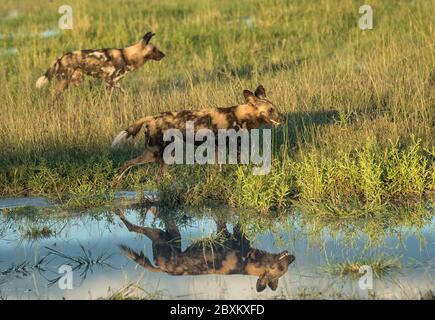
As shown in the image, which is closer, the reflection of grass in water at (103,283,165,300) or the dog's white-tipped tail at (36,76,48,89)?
the reflection of grass in water at (103,283,165,300)

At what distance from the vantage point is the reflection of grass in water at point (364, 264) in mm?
4320

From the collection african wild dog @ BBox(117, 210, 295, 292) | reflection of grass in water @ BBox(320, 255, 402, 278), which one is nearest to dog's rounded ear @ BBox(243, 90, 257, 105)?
african wild dog @ BBox(117, 210, 295, 292)

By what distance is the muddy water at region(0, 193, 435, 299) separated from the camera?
4148 millimetres

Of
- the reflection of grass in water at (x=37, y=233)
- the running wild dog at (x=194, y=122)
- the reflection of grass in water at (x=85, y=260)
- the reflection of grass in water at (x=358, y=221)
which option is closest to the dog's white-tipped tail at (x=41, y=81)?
the running wild dog at (x=194, y=122)

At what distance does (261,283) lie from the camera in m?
4.25

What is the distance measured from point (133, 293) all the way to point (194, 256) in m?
0.71

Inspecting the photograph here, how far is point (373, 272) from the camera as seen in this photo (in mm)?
4312

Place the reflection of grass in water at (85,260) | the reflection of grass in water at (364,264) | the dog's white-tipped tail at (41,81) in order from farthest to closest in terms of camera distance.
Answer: the dog's white-tipped tail at (41,81) < the reflection of grass in water at (85,260) < the reflection of grass in water at (364,264)

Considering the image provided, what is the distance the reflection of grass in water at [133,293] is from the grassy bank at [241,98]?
1.60 metres

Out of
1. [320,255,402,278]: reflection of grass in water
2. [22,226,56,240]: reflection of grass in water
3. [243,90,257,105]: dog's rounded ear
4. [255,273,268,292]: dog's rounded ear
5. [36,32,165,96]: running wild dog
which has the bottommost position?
[22,226,56,240]: reflection of grass in water

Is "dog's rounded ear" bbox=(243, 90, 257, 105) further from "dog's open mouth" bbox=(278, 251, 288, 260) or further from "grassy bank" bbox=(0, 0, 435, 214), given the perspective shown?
"dog's open mouth" bbox=(278, 251, 288, 260)

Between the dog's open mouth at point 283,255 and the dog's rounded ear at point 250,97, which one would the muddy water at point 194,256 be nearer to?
the dog's open mouth at point 283,255

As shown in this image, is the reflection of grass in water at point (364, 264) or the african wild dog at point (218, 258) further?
the african wild dog at point (218, 258)

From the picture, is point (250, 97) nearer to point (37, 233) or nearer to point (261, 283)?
point (37, 233)
